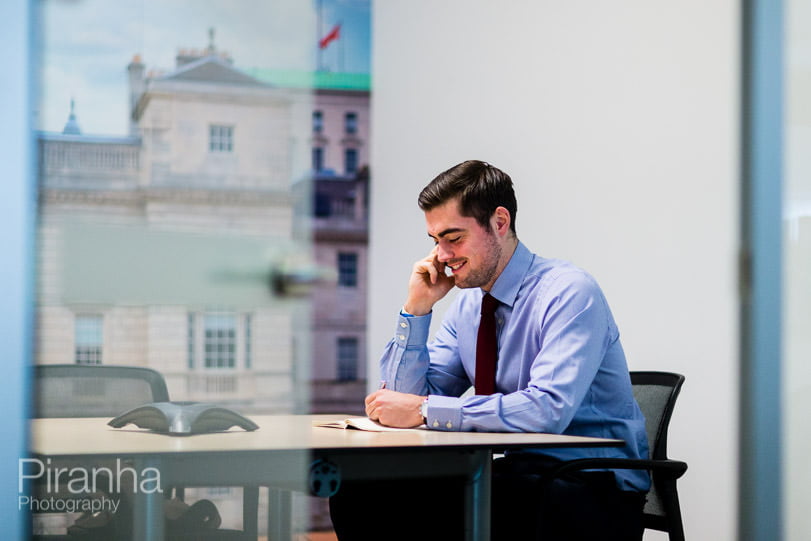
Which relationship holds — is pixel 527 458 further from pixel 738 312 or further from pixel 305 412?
pixel 738 312

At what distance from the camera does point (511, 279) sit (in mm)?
2303

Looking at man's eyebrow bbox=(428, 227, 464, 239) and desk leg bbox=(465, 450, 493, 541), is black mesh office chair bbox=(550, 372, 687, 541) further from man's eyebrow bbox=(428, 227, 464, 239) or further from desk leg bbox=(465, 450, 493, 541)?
man's eyebrow bbox=(428, 227, 464, 239)

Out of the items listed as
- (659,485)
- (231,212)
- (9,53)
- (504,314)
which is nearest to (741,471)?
(659,485)

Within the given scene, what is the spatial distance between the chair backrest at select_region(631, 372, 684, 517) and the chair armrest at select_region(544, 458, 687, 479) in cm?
22

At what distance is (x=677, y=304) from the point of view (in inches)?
129

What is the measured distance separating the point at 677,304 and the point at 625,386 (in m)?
1.21

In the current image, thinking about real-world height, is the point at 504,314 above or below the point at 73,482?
above

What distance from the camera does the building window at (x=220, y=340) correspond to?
1.75 m

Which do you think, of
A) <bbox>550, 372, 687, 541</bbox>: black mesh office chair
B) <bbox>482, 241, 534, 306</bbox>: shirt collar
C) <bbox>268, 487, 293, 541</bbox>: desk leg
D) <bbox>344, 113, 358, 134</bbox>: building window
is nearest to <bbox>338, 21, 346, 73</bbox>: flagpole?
<bbox>344, 113, 358, 134</bbox>: building window

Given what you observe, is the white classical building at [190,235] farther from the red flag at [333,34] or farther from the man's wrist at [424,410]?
the red flag at [333,34]

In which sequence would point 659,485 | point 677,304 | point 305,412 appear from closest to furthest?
point 305,412 < point 659,485 < point 677,304

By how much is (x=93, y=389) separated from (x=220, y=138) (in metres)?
0.61

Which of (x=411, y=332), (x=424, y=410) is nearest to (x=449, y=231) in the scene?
(x=411, y=332)

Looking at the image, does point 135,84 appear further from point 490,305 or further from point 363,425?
point 490,305
